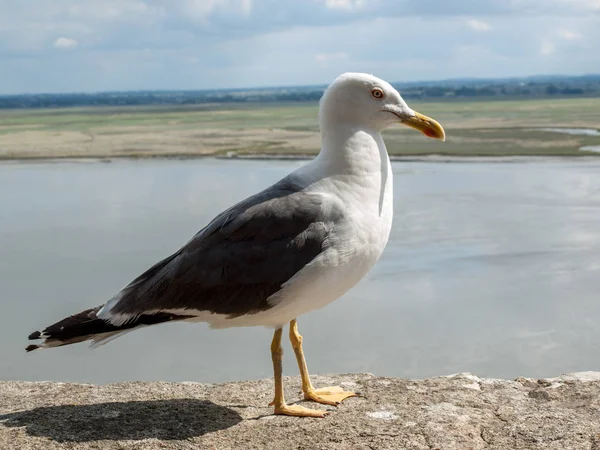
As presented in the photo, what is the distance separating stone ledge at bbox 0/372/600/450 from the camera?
147 inches

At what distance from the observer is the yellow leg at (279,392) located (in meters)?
4.07

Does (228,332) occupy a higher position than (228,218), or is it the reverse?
(228,218)

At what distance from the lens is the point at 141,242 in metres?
11.4

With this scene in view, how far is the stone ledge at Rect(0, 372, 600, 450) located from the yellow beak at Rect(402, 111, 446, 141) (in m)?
1.47

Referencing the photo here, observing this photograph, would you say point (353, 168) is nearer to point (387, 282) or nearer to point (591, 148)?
point (387, 282)

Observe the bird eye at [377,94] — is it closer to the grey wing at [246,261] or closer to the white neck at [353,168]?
the white neck at [353,168]

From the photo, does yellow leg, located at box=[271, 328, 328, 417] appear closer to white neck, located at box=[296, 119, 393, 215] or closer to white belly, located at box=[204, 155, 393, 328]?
white belly, located at box=[204, 155, 393, 328]

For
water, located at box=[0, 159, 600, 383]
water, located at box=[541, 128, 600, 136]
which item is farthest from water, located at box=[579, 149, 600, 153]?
water, located at box=[0, 159, 600, 383]

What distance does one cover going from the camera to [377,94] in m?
3.94

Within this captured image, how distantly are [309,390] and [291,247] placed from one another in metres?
1.02

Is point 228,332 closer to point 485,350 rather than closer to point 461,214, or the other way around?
point 485,350

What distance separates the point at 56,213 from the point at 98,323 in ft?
36.1

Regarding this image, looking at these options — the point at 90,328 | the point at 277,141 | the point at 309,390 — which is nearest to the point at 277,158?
the point at 277,141

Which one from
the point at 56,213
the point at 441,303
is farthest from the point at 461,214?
the point at 56,213
